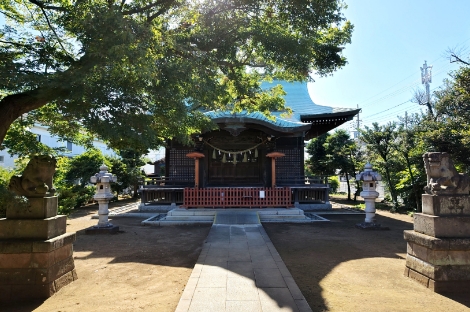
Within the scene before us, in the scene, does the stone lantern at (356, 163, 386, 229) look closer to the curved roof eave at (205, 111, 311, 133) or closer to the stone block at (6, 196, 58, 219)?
the curved roof eave at (205, 111, 311, 133)

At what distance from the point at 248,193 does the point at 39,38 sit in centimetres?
960

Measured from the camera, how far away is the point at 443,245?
4062 mm

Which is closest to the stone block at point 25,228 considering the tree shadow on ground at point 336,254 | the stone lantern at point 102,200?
the tree shadow on ground at point 336,254

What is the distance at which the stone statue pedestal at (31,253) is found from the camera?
12.8 ft

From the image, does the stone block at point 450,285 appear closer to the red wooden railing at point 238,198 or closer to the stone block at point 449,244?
the stone block at point 449,244

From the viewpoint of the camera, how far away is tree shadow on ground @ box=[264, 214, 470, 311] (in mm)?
4012

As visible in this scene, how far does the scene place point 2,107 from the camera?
385 cm

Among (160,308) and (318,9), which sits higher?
(318,9)

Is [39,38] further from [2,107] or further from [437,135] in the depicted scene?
[437,135]

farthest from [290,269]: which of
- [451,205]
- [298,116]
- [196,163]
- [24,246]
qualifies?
[298,116]

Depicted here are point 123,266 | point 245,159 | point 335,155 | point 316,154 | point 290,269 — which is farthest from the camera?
point 316,154

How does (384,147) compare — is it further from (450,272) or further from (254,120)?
(450,272)

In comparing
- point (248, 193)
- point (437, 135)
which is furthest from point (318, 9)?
point (248, 193)

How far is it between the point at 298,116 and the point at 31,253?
567 inches
